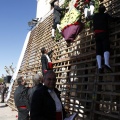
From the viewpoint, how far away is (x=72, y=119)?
3.06m

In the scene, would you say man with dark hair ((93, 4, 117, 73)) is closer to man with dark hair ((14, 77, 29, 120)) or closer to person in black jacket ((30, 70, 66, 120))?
man with dark hair ((14, 77, 29, 120))

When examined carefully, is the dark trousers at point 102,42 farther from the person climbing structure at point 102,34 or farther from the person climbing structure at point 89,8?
the person climbing structure at point 89,8

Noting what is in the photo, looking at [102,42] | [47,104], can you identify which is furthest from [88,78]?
[47,104]

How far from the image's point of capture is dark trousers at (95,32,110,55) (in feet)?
17.3

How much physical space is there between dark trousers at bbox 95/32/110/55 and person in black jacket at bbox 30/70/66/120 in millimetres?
2537

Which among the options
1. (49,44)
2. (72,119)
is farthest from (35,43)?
(72,119)

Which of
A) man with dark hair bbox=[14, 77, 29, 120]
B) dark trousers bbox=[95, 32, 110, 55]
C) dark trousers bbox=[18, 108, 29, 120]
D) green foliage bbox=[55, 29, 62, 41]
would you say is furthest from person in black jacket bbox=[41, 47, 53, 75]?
dark trousers bbox=[95, 32, 110, 55]

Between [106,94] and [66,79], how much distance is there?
2.22m

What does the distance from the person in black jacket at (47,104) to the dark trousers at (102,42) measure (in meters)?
2.54

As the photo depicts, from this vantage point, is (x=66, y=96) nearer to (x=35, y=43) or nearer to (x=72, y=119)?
(x=72, y=119)

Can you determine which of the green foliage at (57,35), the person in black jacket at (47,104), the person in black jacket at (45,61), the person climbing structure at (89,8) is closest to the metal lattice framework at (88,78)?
the green foliage at (57,35)

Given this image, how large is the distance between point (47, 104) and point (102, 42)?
2.88 metres

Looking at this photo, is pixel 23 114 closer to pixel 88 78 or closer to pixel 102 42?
pixel 88 78

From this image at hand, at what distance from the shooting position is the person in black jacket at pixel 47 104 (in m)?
2.83
